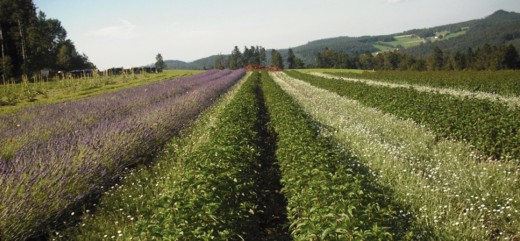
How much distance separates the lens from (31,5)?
196 feet

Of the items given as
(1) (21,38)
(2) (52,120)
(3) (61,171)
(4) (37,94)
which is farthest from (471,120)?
(1) (21,38)

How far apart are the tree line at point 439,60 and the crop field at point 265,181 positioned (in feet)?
206

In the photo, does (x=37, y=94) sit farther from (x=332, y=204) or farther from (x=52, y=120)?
(x=332, y=204)

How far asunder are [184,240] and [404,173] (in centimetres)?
512

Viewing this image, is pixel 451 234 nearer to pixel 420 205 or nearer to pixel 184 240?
pixel 420 205

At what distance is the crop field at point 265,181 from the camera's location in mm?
4430

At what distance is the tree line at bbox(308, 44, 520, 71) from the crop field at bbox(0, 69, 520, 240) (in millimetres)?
62691

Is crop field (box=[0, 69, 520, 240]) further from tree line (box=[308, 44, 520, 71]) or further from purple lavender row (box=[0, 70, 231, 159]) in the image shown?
tree line (box=[308, 44, 520, 71])

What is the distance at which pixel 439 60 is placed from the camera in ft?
327

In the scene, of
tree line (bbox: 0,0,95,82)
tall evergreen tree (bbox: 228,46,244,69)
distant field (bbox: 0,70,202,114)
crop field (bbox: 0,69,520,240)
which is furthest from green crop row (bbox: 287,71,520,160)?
tall evergreen tree (bbox: 228,46,244,69)

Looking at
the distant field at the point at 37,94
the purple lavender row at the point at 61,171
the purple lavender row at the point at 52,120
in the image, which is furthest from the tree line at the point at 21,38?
the purple lavender row at the point at 61,171

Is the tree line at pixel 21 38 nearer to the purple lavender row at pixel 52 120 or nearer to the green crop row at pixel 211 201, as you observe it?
the purple lavender row at pixel 52 120

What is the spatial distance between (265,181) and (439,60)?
106 meters

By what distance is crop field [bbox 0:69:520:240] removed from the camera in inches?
174
